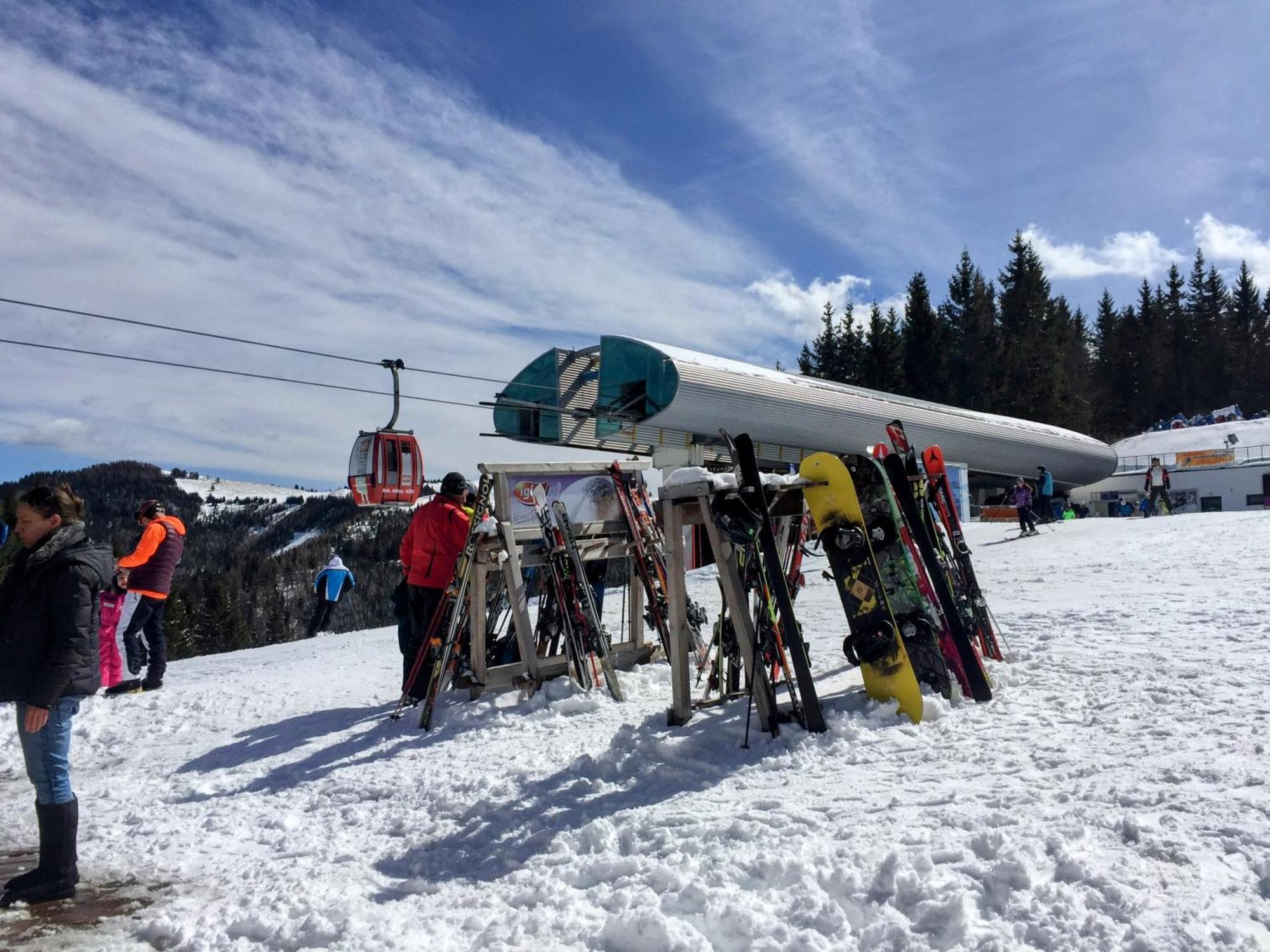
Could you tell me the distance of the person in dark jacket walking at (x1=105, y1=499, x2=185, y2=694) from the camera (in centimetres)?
814

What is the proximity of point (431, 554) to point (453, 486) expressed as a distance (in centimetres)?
58

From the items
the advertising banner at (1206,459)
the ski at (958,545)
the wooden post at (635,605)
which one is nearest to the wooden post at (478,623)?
the wooden post at (635,605)

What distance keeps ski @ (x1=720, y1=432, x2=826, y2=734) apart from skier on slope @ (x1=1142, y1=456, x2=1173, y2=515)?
25953mm

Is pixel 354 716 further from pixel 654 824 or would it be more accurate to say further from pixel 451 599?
pixel 654 824

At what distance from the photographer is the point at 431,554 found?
279 inches

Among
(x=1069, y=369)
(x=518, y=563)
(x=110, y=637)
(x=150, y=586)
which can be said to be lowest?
(x=110, y=637)

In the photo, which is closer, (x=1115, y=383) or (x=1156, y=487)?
(x=1156, y=487)

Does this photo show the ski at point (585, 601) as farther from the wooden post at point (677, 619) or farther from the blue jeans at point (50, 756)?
the blue jeans at point (50, 756)

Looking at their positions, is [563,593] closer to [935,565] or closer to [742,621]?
[742,621]

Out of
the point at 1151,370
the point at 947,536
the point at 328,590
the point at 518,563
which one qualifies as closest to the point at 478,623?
the point at 518,563

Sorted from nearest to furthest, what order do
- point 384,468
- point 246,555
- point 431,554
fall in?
point 431,554, point 384,468, point 246,555

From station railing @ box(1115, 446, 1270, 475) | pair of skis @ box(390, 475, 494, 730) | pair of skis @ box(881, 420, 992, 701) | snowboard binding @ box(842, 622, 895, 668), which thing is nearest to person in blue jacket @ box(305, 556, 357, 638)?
pair of skis @ box(390, 475, 494, 730)

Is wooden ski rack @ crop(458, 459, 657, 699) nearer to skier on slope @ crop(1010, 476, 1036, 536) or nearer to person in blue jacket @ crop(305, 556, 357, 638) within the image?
person in blue jacket @ crop(305, 556, 357, 638)

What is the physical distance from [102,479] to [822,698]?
574 ft
